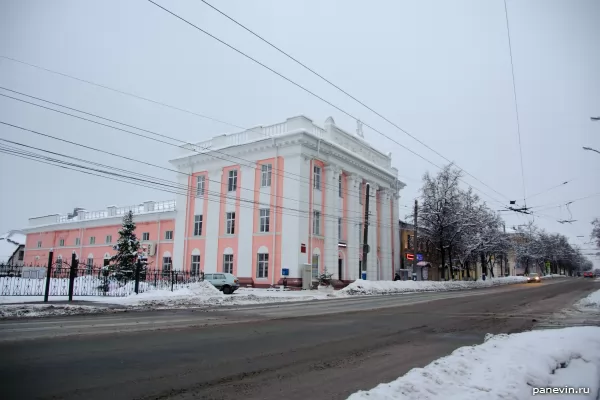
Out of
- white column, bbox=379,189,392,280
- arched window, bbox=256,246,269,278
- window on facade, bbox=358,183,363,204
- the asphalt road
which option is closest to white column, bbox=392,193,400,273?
white column, bbox=379,189,392,280

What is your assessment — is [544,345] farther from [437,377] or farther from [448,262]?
[448,262]

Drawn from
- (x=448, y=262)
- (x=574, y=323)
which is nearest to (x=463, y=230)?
(x=448, y=262)

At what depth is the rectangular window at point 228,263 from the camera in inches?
1500

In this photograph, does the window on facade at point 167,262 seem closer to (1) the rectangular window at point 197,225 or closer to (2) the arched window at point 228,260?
(1) the rectangular window at point 197,225

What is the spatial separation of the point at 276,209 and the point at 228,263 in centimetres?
712

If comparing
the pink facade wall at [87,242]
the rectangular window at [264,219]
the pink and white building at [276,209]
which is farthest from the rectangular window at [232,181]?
the pink facade wall at [87,242]

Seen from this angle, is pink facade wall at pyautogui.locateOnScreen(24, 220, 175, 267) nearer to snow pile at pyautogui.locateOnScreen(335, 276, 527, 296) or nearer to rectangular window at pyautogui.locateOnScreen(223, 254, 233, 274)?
rectangular window at pyautogui.locateOnScreen(223, 254, 233, 274)

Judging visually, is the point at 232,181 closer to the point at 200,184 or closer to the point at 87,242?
the point at 200,184

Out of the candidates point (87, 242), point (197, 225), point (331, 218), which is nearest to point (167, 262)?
point (197, 225)

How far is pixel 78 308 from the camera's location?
54.1 ft

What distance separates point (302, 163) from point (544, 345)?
2931 cm

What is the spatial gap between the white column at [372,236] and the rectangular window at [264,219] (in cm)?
1305

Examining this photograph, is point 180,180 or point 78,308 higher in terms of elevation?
point 180,180

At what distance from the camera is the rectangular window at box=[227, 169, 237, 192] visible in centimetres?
3975
